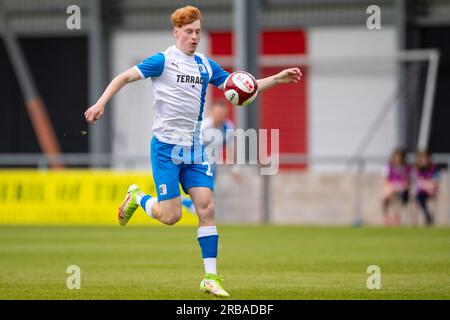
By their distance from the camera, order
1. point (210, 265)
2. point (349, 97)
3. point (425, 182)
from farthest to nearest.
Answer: point (349, 97) → point (425, 182) → point (210, 265)

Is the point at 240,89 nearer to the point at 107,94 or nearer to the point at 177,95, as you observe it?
→ the point at 177,95

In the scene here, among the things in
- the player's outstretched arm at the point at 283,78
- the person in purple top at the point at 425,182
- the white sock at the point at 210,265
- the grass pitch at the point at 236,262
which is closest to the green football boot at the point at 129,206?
the grass pitch at the point at 236,262

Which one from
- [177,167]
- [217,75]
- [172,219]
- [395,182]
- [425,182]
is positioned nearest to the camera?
[177,167]

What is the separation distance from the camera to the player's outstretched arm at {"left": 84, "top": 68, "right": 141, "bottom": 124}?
31.9 feet

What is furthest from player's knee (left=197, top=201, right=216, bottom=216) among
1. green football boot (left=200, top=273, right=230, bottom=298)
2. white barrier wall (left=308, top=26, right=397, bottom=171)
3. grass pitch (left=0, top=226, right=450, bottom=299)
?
white barrier wall (left=308, top=26, right=397, bottom=171)

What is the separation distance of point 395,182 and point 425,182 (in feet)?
2.38

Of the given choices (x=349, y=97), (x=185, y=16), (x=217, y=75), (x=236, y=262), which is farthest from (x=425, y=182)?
(x=185, y=16)

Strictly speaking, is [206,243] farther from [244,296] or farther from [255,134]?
[255,134]

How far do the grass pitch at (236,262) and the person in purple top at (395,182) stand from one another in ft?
8.51

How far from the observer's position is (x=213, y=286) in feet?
32.8

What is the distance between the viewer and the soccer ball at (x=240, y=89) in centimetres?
1041

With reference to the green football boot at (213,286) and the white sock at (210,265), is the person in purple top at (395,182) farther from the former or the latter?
the green football boot at (213,286)

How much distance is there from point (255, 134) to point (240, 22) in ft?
8.83
